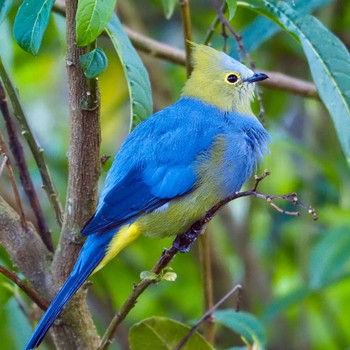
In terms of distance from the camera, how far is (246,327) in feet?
6.88

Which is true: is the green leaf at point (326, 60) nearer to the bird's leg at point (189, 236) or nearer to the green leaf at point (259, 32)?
the green leaf at point (259, 32)

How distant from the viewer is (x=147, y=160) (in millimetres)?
2084

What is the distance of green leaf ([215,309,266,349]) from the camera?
2051mm

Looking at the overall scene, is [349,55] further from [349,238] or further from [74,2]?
[349,238]

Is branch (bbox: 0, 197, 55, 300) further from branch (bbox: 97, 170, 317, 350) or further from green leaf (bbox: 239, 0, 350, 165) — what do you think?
green leaf (bbox: 239, 0, 350, 165)

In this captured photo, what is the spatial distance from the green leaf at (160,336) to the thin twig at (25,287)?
246 millimetres

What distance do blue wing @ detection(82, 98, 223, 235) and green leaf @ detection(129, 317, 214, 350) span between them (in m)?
0.25

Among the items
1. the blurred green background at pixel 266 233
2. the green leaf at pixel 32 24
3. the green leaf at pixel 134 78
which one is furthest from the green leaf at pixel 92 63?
the blurred green background at pixel 266 233

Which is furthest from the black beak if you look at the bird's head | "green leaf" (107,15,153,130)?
"green leaf" (107,15,153,130)

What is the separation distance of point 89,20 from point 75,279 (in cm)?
56

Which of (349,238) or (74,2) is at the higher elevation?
(74,2)

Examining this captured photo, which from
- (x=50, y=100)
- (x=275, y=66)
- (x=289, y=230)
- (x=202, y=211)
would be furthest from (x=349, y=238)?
(x=50, y=100)

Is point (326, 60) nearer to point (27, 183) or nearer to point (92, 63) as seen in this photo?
point (92, 63)

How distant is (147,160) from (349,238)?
3.41ft
